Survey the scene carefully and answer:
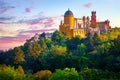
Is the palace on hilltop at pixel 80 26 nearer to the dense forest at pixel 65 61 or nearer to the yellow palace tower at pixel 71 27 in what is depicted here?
the yellow palace tower at pixel 71 27

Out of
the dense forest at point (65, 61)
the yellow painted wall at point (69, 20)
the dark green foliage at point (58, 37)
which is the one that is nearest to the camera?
the dense forest at point (65, 61)

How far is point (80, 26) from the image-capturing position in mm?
93688

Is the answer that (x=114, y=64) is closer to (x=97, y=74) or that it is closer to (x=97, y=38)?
(x=97, y=74)

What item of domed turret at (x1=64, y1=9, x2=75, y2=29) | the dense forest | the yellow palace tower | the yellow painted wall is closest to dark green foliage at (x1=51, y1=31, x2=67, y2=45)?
the dense forest

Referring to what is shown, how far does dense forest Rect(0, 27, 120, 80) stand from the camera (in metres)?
46.7

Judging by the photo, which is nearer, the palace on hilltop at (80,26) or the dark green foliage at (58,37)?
the dark green foliage at (58,37)

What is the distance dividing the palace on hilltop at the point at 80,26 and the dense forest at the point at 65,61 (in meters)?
4.17

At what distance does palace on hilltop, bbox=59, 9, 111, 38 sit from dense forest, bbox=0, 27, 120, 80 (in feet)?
13.7

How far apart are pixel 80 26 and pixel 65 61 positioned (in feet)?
117

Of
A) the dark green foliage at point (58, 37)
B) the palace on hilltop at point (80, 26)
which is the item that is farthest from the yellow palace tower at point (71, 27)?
the dark green foliage at point (58, 37)

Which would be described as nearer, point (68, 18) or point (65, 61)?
point (65, 61)

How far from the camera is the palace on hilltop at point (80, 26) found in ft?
292

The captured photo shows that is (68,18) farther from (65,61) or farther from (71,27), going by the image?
(65,61)

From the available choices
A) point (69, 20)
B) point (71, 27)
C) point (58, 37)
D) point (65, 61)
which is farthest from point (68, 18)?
point (65, 61)
